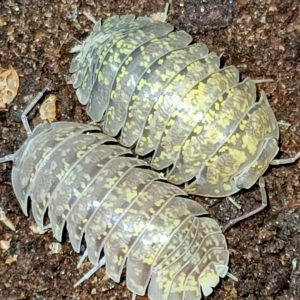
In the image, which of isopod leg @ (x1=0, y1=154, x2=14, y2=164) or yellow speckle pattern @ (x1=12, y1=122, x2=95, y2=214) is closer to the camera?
yellow speckle pattern @ (x1=12, y1=122, x2=95, y2=214)

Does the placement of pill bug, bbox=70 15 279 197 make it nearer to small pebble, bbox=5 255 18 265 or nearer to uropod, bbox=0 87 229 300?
uropod, bbox=0 87 229 300

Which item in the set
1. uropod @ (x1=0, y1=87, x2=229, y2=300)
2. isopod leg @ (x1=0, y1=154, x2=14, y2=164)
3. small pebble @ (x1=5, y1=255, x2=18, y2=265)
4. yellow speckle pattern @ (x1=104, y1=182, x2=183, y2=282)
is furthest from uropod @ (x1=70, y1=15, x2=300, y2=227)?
small pebble @ (x1=5, y1=255, x2=18, y2=265)

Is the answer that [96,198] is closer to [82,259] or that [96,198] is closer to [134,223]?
[134,223]

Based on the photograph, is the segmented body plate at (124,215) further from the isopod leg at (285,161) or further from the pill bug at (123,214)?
the isopod leg at (285,161)

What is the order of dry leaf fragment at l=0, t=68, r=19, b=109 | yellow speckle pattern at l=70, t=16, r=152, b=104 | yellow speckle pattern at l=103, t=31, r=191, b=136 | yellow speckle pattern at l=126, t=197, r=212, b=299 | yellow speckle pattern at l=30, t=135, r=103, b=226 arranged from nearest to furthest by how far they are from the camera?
yellow speckle pattern at l=126, t=197, r=212, b=299 < yellow speckle pattern at l=30, t=135, r=103, b=226 < yellow speckle pattern at l=103, t=31, r=191, b=136 < yellow speckle pattern at l=70, t=16, r=152, b=104 < dry leaf fragment at l=0, t=68, r=19, b=109

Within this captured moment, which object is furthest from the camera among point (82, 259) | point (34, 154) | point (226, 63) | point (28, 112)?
point (226, 63)

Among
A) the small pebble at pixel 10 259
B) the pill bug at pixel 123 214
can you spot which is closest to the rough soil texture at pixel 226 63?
the small pebble at pixel 10 259

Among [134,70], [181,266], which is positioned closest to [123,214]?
[181,266]

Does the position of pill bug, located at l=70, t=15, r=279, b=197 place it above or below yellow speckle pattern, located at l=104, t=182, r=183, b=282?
above

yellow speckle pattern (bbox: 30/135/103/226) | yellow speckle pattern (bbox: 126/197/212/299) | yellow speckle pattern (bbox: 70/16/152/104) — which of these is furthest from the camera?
yellow speckle pattern (bbox: 70/16/152/104)

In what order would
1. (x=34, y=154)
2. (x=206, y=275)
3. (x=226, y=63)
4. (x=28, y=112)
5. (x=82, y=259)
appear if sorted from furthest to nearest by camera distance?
(x=226, y=63), (x=28, y=112), (x=82, y=259), (x=34, y=154), (x=206, y=275)
